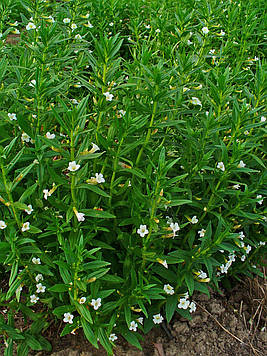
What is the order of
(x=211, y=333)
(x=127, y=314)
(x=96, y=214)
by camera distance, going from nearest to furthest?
(x=96, y=214)
(x=127, y=314)
(x=211, y=333)

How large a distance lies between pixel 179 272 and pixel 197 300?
73 centimetres

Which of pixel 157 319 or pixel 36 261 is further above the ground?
pixel 36 261

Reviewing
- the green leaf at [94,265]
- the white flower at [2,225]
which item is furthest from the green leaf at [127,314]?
the white flower at [2,225]

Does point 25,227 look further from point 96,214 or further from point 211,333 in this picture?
point 211,333

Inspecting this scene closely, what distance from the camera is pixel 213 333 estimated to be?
10.1 ft

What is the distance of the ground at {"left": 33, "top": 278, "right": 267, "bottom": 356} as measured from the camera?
2758 mm

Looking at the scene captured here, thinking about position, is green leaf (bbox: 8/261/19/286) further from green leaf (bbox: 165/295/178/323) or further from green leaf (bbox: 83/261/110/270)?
green leaf (bbox: 165/295/178/323)

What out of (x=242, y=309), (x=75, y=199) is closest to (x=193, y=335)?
(x=242, y=309)

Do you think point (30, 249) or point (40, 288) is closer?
point (30, 249)

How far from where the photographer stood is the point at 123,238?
250 cm

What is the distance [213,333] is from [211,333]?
2 cm

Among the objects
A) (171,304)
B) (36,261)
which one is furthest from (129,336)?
(36,261)

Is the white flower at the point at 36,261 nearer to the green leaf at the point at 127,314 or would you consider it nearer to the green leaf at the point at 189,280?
the green leaf at the point at 127,314

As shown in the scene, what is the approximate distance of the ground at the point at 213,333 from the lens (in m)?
2.76
